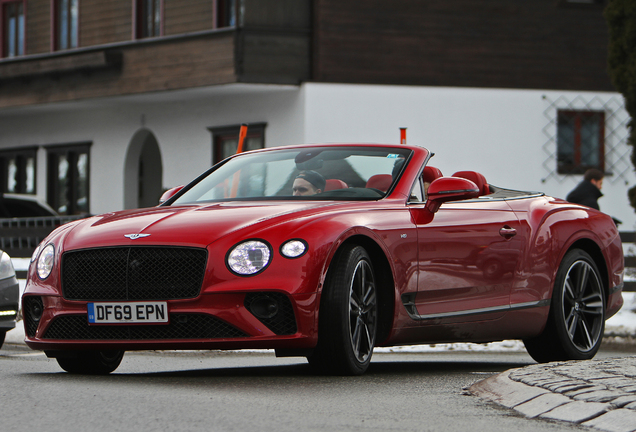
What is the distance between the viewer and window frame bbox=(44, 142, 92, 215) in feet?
90.4

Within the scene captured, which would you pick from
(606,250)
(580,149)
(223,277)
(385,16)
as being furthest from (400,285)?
(580,149)

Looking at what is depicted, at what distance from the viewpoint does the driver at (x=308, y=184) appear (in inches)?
292

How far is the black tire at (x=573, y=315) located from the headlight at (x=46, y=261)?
3.51 m

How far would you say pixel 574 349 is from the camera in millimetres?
8273

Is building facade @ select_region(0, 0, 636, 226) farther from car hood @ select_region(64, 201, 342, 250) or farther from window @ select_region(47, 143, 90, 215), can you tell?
car hood @ select_region(64, 201, 342, 250)

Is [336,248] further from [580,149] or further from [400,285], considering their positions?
[580,149]

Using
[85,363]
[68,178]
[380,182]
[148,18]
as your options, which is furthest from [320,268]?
[68,178]

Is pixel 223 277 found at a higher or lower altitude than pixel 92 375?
higher

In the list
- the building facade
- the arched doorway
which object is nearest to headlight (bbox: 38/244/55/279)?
the building facade

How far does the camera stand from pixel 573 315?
329 inches

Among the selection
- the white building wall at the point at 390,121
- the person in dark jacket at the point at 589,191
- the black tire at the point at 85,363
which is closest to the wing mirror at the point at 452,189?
the black tire at the point at 85,363

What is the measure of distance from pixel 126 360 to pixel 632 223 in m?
17.0

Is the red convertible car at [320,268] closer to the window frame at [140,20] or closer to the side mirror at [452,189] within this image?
the side mirror at [452,189]

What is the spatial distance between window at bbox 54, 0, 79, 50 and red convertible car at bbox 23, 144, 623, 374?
18903 mm
